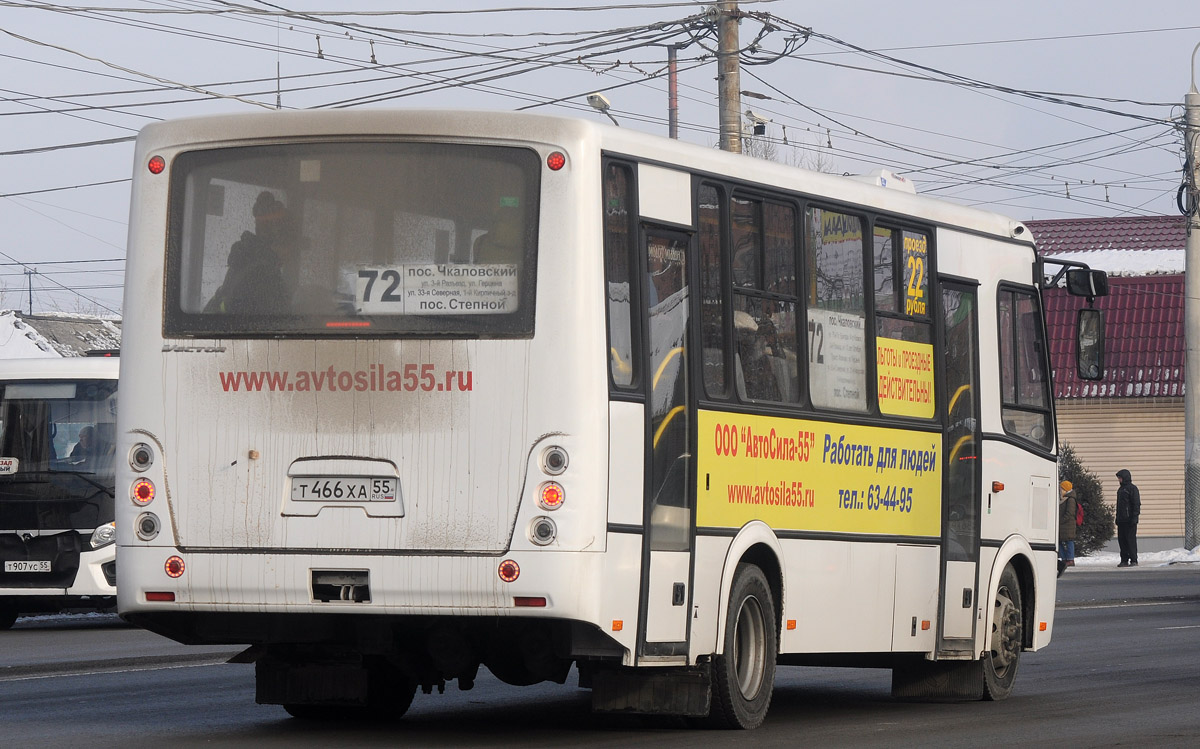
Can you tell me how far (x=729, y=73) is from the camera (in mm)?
29000

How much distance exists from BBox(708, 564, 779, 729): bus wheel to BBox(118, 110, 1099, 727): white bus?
0.02 m

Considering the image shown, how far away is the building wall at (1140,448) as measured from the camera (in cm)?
4616

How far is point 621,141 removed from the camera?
9875 millimetres

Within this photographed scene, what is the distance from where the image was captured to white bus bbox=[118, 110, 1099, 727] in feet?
30.8

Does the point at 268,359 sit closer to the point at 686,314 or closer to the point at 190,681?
the point at 686,314

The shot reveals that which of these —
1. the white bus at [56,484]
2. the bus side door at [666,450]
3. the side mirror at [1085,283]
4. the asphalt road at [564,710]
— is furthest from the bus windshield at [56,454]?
the bus side door at [666,450]

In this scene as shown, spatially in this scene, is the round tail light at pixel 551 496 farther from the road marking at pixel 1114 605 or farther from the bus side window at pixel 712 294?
the road marking at pixel 1114 605

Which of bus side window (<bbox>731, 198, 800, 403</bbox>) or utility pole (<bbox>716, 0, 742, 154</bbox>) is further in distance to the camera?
utility pole (<bbox>716, 0, 742, 154</bbox>)

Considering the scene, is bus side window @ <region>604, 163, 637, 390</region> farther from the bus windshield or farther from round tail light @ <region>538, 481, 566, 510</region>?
the bus windshield

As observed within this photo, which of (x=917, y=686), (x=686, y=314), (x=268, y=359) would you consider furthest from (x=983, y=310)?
(x=268, y=359)

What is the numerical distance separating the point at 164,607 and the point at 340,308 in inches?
64.5

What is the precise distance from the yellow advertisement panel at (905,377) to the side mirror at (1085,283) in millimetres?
2238

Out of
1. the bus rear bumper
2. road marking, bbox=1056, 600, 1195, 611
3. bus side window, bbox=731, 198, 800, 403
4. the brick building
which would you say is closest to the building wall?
the brick building

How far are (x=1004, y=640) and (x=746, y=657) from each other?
3201 millimetres
